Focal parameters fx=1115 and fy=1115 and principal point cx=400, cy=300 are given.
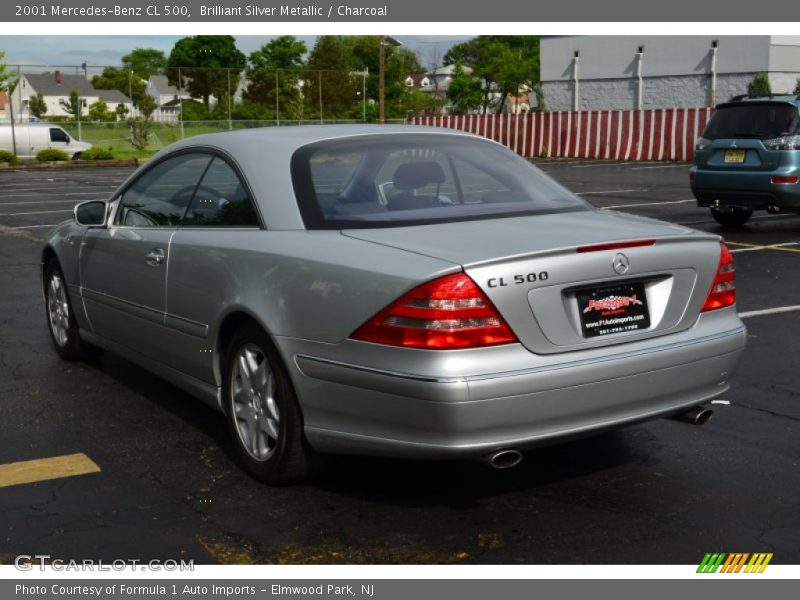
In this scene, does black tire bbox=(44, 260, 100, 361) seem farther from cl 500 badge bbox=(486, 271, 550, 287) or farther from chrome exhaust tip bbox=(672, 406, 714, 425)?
chrome exhaust tip bbox=(672, 406, 714, 425)

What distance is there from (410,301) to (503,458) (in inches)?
25.9

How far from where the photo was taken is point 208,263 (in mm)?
4961

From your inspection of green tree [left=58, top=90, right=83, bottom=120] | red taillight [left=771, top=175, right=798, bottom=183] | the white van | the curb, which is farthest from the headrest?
green tree [left=58, top=90, right=83, bottom=120]

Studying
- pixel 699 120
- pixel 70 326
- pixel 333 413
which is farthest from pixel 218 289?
pixel 699 120

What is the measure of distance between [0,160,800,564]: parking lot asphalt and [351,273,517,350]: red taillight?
2.42 ft

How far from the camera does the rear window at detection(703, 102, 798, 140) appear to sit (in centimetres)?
1312

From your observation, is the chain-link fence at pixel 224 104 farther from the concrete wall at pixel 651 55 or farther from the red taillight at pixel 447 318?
the red taillight at pixel 447 318

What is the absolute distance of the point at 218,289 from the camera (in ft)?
15.9

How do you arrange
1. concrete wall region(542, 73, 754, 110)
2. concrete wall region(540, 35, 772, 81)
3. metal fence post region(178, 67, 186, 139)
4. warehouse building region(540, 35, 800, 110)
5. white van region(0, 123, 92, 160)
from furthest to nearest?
1. metal fence post region(178, 67, 186, 139)
2. white van region(0, 123, 92, 160)
3. concrete wall region(542, 73, 754, 110)
4. concrete wall region(540, 35, 772, 81)
5. warehouse building region(540, 35, 800, 110)

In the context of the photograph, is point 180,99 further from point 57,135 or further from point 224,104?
point 57,135

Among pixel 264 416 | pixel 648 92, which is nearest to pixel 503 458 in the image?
pixel 264 416

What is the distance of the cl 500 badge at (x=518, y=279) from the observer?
396 cm

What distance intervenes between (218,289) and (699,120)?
28.2 metres

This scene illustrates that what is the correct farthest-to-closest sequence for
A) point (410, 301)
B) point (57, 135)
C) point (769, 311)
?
point (57, 135) → point (769, 311) → point (410, 301)
